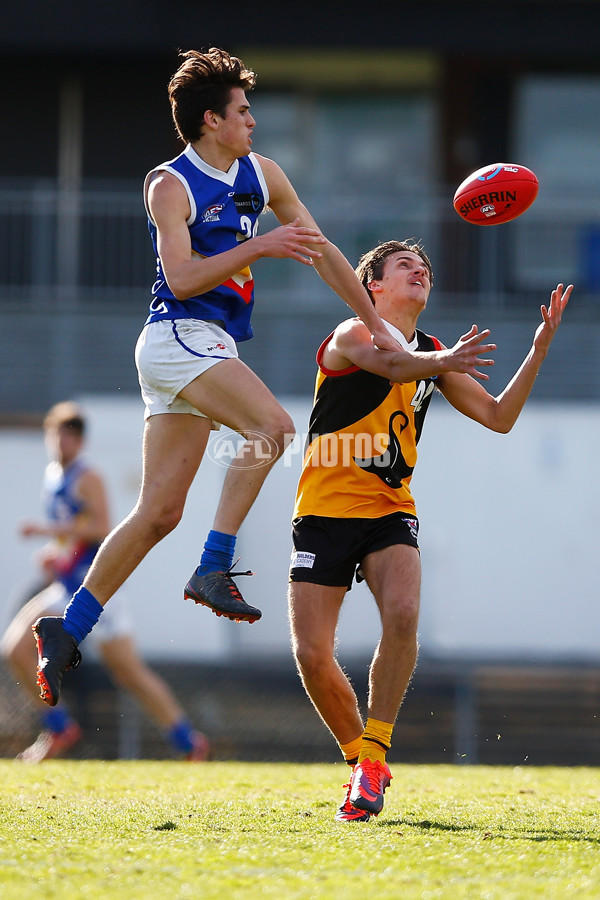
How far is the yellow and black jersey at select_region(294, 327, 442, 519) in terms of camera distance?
5.49 meters

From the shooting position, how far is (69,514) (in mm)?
9609

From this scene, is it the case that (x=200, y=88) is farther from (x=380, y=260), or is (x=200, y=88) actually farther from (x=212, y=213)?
(x=380, y=260)

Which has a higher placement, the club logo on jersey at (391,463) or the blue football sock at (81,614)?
the club logo on jersey at (391,463)

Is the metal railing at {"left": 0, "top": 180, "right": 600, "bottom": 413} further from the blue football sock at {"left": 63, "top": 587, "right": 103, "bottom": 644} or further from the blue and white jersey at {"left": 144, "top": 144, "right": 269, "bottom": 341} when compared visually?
the blue football sock at {"left": 63, "top": 587, "right": 103, "bottom": 644}

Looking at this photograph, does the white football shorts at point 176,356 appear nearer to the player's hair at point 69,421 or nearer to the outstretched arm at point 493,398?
the outstretched arm at point 493,398

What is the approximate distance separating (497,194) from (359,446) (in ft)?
4.48

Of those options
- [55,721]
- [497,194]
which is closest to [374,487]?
[497,194]

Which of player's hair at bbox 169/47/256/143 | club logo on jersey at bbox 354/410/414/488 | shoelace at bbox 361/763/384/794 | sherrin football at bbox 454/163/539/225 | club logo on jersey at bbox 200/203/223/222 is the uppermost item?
player's hair at bbox 169/47/256/143

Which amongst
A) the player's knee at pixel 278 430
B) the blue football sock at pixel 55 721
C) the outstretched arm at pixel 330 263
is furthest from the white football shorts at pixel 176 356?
the blue football sock at pixel 55 721

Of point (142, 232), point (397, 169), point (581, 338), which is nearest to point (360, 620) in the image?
point (581, 338)

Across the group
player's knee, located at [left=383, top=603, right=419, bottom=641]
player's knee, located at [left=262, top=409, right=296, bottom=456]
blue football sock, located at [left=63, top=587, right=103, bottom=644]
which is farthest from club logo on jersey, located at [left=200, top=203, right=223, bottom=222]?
player's knee, located at [left=383, top=603, right=419, bottom=641]

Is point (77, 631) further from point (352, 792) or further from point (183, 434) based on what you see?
point (352, 792)

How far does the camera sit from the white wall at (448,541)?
1383 cm

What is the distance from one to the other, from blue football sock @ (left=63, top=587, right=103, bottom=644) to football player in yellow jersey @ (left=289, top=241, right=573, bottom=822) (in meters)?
0.80
